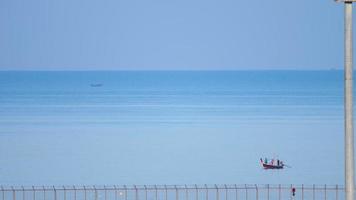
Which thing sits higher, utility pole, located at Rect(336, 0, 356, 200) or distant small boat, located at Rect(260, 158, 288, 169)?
distant small boat, located at Rect(260, 158, 288, 169)

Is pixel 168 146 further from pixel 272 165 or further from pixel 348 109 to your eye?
pixel 348 109

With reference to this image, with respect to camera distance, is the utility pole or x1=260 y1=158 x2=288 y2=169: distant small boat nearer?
the utility pole

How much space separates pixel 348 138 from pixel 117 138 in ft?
142

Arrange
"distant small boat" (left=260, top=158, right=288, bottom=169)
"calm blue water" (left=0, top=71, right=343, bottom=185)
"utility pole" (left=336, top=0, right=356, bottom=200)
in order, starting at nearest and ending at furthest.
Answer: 1. "utility pole" (left=336, top=0, right=356, bottom=200)
2. "calm blue water" (left=0, top=71, right=343, bottom=185)
3. "distant small boat" (left=260, top=158, right=288, bottom=169)

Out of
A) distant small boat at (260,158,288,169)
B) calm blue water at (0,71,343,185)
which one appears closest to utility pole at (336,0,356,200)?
calm blue water at (0,71,343,185)

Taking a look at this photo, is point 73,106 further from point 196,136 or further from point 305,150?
point 305,150

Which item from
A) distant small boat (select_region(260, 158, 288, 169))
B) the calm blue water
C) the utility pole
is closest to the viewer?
the utility pole

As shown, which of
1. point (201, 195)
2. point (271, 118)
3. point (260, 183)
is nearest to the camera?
point (201, 195)

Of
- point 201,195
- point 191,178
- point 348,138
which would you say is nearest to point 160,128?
point 191,178

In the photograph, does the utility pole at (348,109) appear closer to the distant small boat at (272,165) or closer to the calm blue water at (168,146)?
the calm blue water at (168,146)

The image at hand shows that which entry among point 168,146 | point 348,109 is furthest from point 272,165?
point 348,109

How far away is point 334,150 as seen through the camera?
1921 inches

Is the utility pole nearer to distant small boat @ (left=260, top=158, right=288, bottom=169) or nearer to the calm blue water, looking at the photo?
the calm blue water

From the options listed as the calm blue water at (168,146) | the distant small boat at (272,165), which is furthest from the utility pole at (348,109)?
the distant small boat at (272,165)
